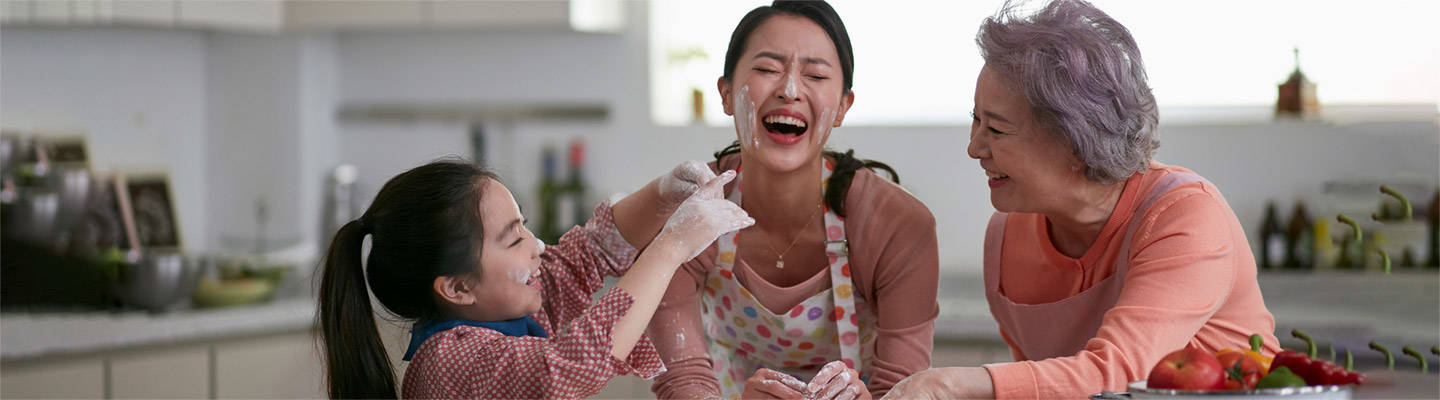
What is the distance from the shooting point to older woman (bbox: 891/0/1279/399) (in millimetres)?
1315

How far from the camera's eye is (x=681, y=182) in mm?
1610

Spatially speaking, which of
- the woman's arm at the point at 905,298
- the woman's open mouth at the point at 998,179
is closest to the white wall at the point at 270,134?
the woman's arm at the point at 905,298

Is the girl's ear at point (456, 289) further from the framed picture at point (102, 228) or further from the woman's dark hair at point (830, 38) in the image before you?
the framed picture at point (102, 228)

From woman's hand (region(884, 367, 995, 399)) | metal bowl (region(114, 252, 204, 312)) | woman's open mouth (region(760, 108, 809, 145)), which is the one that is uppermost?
woman's open mouth (region(760, 108, 809, 145))

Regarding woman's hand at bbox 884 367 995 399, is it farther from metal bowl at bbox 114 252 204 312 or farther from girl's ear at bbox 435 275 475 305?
metal bowl at bbox 114 252 204 312

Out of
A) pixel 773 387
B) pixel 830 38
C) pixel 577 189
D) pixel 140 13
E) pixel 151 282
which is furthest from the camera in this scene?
pixel 577 189

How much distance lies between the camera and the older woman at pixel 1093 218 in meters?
1.32

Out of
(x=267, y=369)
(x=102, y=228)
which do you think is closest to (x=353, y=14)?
(x=102, y=228)

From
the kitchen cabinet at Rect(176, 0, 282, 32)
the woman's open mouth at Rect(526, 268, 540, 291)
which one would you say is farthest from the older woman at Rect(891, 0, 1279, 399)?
the kitchen cabinet at Rect(176, 0, 282, 32)

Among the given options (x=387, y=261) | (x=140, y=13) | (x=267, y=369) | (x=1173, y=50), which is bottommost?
(x=267, y=369)

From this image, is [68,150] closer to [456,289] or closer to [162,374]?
[162,374]

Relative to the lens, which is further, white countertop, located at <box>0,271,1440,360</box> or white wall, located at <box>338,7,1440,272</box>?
white wall, located at <box>338,7,1440,272</box>

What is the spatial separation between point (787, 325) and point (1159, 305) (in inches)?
20.7

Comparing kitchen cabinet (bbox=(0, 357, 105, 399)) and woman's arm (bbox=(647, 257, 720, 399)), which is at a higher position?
woman's arm (bbox=(647, 257, 720, 399))
